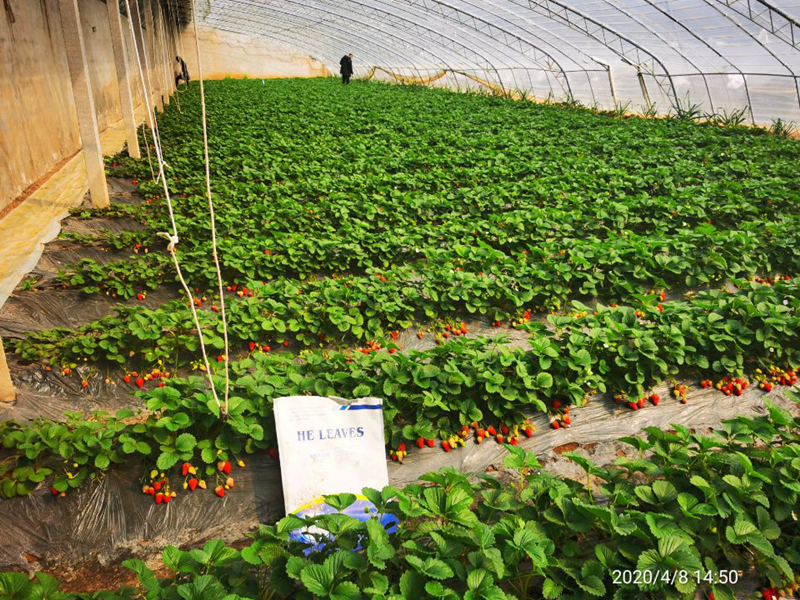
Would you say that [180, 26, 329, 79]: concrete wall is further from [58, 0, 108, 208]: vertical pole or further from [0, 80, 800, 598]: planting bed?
[0, 80, 800, 598]: planting bed

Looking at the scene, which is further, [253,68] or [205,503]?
[253,68]

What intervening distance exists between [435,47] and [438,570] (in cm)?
2824

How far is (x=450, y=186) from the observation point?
8.16 m

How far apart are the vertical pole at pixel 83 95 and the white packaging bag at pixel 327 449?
5.19 m

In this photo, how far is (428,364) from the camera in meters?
3.34

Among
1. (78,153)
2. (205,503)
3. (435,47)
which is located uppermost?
(435,47)

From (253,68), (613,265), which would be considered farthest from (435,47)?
(613,265)

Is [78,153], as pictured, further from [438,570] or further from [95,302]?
[438,570]

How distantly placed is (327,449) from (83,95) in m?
5.80

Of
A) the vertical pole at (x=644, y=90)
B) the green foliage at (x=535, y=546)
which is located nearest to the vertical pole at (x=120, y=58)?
the green foliage at (x=535, y=546)

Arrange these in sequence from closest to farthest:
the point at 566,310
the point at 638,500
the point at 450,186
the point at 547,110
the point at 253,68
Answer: the point at 638,500, the point at 566,310, the point at 450,186, the point at 547,110, the point at 253,68

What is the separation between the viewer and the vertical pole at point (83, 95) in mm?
6012
